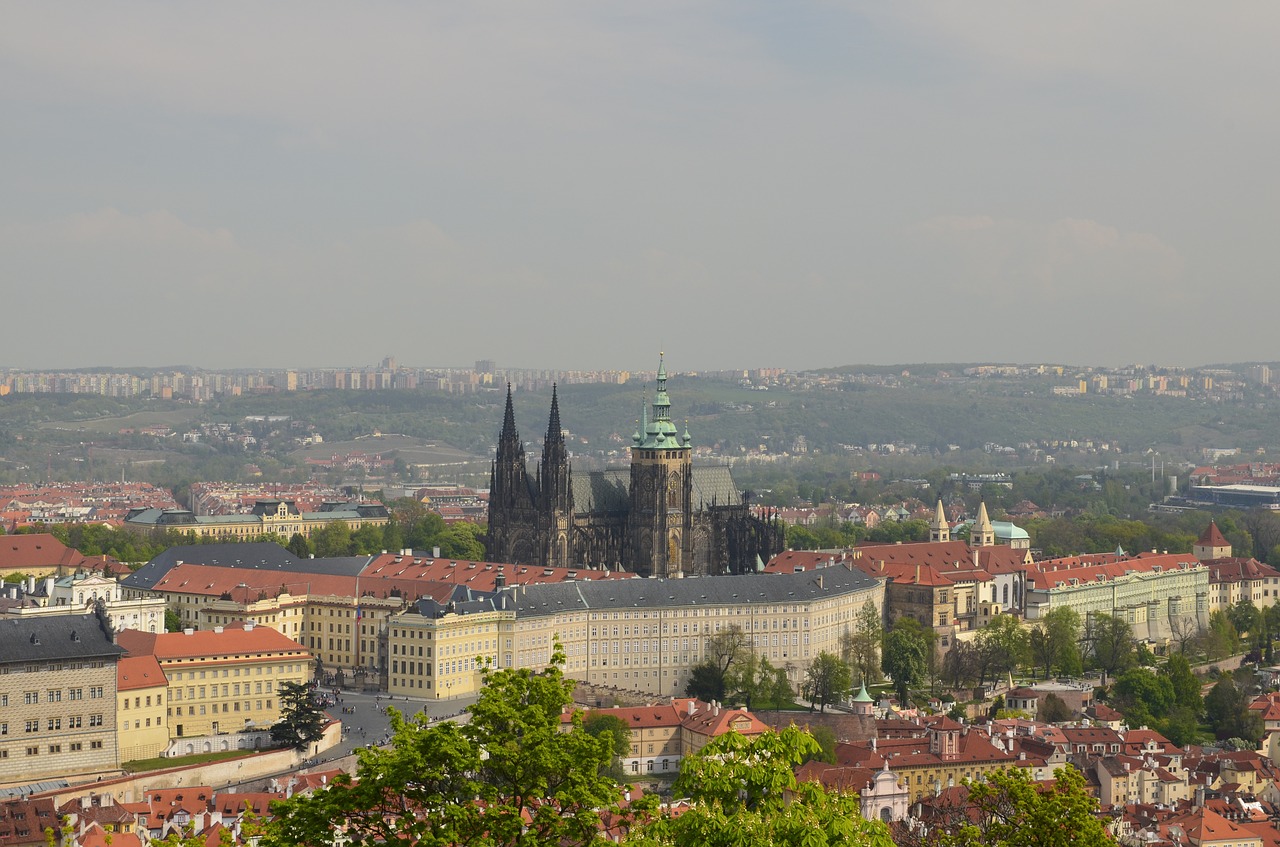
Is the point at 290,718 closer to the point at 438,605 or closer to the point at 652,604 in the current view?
the point at 438,605

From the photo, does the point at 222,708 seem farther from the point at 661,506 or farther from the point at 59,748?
the point at 661,506

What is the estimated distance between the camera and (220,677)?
101625 mm

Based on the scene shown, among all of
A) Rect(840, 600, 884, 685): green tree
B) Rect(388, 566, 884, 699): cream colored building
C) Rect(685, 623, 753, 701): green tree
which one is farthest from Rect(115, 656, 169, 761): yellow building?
Rect(840, 600, 884, 685): green tree

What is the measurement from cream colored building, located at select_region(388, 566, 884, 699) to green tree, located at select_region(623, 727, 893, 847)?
245ft

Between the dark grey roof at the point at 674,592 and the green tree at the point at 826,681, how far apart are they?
327 inches

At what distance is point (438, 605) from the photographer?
114500 millimetres

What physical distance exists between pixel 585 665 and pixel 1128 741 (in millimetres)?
30681

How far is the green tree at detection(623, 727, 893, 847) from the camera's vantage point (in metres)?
34.4

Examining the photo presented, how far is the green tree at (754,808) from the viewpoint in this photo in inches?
1356

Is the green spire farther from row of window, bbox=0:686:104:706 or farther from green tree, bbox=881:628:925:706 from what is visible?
row of window, bbox=0:686:104:706

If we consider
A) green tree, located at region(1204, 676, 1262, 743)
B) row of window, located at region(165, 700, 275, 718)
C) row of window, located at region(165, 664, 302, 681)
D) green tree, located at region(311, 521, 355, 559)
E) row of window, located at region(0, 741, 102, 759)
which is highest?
green tree, located at region(311, 521, 355, 559)

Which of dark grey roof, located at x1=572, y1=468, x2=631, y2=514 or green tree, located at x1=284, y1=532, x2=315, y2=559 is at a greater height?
dark grey roof, located at x1=572, y1=468, x2=631, y2=514

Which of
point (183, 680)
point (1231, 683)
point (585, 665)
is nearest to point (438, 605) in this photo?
point (585, 665)

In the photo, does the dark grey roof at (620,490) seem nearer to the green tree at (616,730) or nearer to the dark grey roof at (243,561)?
the dark grey roof at (243,561)
